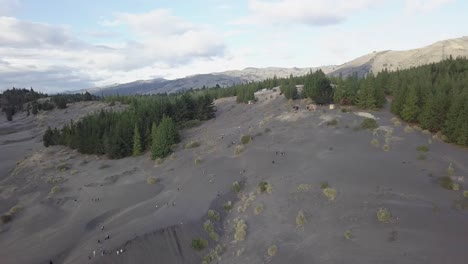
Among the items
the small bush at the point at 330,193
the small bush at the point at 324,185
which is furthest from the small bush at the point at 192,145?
the small bush at the point at 330,193

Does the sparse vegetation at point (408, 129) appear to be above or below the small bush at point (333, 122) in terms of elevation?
below

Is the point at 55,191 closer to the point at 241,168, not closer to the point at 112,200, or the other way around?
the point at 112,200

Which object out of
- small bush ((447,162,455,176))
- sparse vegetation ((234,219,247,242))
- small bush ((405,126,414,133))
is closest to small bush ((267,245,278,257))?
sparse vegetation ((234,219,247,242))

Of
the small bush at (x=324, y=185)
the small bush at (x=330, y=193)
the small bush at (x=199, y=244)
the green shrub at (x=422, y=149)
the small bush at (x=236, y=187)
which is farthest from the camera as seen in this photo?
the green shrub at (x=422, y=149)

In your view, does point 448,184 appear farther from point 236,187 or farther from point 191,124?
point 191,124

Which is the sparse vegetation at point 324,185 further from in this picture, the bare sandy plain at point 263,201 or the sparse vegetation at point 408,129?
the sparse vegetation at point 408,129

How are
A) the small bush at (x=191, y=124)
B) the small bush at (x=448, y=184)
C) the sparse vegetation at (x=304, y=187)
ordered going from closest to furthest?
the small bush at (x=448, y=184) < the sparse vegetation at (x=304, y=187) < the small bush at (x=191, y=124)
